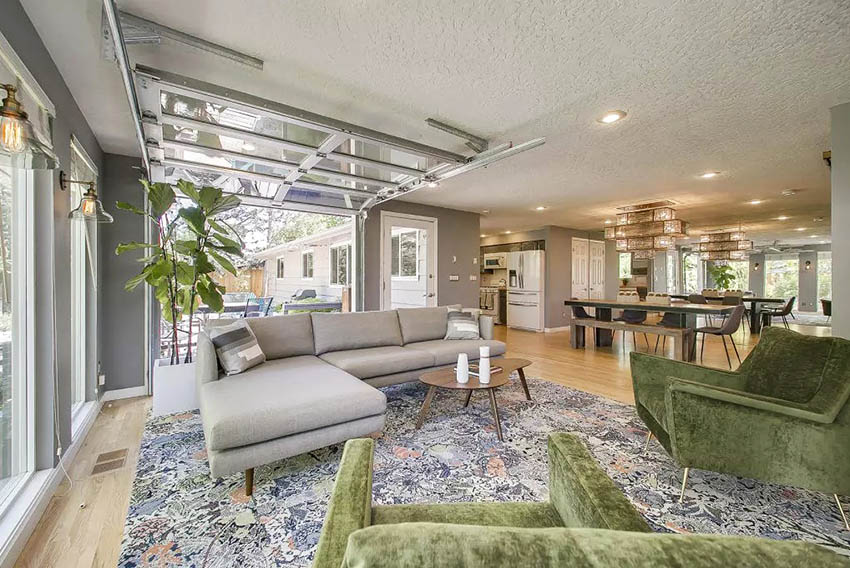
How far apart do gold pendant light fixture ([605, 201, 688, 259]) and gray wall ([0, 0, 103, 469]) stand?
23.0 feet

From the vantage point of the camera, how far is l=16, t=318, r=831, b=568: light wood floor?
1.53 meters

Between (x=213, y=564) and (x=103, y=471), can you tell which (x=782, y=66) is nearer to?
(x=213, y=564)

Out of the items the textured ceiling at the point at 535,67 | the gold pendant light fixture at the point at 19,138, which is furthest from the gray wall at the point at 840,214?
the gold pendant light fixture at the point at 19,138

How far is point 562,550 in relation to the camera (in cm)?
47

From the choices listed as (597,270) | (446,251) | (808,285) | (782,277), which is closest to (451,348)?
(446,251)

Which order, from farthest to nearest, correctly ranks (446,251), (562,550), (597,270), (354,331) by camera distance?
(597,270) → (446,251) → (354,331) → (562,550)

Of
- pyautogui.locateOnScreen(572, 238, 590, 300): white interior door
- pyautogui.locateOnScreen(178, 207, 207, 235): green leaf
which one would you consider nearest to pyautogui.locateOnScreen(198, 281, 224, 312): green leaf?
pyautogui.locateOnScreen(178, 207, 207, 235): green leaf

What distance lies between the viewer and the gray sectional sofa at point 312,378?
1.89 metres

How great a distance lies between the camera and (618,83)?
94.0 inches

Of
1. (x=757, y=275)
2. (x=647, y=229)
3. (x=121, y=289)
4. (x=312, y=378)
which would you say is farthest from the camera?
(x=757, y=275)

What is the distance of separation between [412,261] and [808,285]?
53.1 feet

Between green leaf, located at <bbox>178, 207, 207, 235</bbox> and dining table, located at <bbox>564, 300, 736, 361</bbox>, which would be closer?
green leaf, located at <bbox>178, 207, 207, 235</bbox>

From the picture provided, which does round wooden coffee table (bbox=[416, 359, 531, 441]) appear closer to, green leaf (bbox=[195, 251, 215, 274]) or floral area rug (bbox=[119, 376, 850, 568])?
floral area rug (bbox=[119, 376, 850, 568])

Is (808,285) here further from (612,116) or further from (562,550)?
(562,550)
